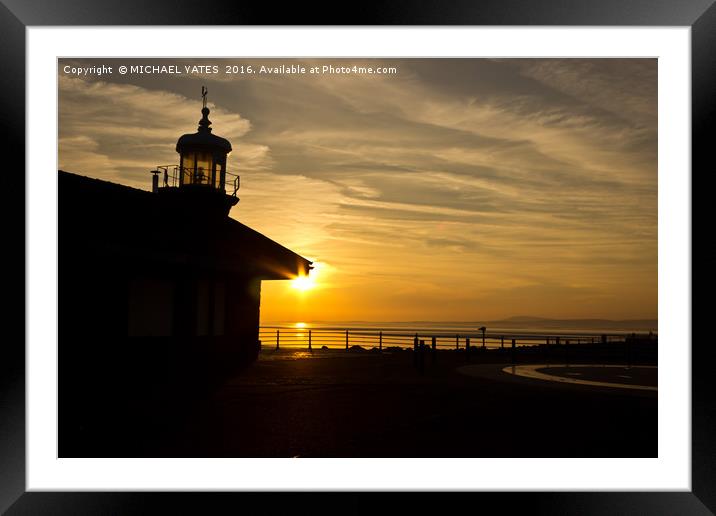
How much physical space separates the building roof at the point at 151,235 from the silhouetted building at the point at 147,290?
24 mm

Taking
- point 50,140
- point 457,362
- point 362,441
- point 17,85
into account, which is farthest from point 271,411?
point 457,362

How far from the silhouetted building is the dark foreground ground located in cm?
125

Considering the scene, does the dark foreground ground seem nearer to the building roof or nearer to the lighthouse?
the building roof

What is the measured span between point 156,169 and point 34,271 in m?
15.3

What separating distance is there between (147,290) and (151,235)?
1.63m

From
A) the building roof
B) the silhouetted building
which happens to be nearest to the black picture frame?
the silhouetted building

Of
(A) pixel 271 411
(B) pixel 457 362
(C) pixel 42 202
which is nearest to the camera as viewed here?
(C) pixel 42 202

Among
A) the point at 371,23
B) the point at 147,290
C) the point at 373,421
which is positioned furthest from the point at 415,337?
the point at 371,23

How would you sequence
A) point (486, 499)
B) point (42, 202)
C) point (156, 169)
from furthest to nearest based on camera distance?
point (156, 169) < point (42, 202) < point (486, 499)

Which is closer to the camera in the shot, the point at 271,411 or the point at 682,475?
the point at 682,475

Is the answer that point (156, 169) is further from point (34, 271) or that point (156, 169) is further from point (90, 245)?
point (34, 271)

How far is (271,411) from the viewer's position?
907cm

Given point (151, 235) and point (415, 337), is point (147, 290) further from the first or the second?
point (415, 337)

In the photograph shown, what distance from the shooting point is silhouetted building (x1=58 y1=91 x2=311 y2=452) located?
444 inches
